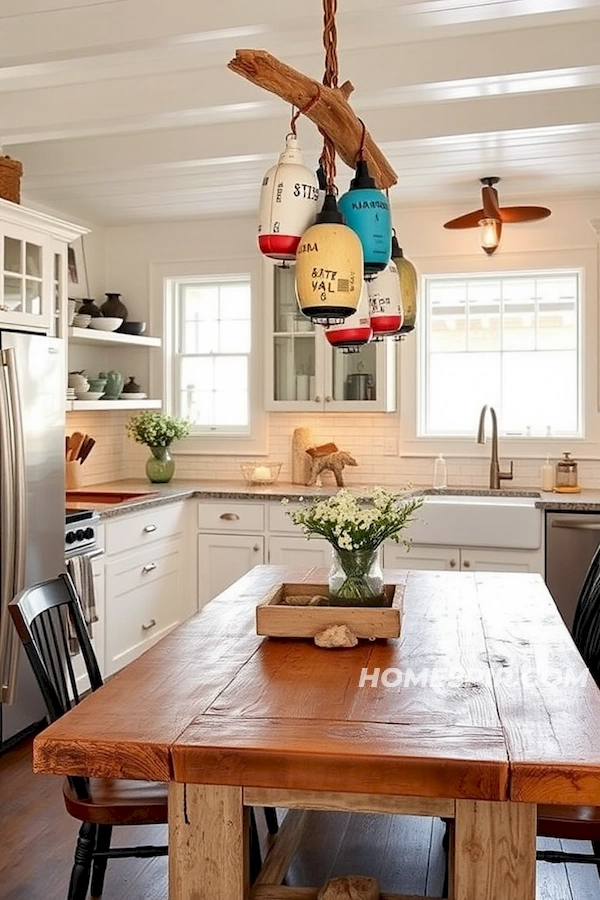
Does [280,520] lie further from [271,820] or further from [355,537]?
[355,537]

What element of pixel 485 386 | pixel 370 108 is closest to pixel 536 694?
pixel 370 108

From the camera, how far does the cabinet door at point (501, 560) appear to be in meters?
4.74

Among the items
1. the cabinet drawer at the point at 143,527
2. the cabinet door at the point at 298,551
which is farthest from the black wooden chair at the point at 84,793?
the cabinet door at the point at 298,551

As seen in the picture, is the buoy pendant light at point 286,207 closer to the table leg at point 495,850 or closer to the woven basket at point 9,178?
the table leg at point 495,850

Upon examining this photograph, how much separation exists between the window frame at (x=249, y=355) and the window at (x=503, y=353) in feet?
3.55

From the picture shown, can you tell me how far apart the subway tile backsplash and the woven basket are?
189 cm

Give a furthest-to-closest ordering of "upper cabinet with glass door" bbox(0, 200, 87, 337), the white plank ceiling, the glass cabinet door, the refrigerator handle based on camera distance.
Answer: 1. the glass cabinet door
2. "upper cabinet with glass door" bbox(0, 200, 87, 337)
3. the refrigerator handle
4. the white plank ceiling

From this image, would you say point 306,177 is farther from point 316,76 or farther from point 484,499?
point 484,499

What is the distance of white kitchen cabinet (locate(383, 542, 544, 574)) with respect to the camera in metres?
4.76

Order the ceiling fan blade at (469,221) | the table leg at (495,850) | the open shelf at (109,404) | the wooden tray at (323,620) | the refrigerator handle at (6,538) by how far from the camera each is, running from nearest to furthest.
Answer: the table leg at (495,850)
the wooden tray at (323,620)
the refrigerator handle at (6,538)
the ceiling fan blade at (469,221)
the open shelf at (109,404)

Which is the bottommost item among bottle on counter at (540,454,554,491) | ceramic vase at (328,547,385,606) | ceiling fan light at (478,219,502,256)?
ceramic vase at (328,547,385,606)

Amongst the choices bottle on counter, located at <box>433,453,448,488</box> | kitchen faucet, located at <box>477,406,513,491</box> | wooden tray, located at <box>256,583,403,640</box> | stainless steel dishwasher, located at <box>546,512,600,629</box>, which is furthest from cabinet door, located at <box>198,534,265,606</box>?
wooden tray, located at <box>256,583,403,640</box>

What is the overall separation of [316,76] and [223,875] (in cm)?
297

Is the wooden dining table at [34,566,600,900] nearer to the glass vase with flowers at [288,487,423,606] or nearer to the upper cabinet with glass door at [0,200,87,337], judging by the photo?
the glass vase with flowers at [288,487,423,606]
